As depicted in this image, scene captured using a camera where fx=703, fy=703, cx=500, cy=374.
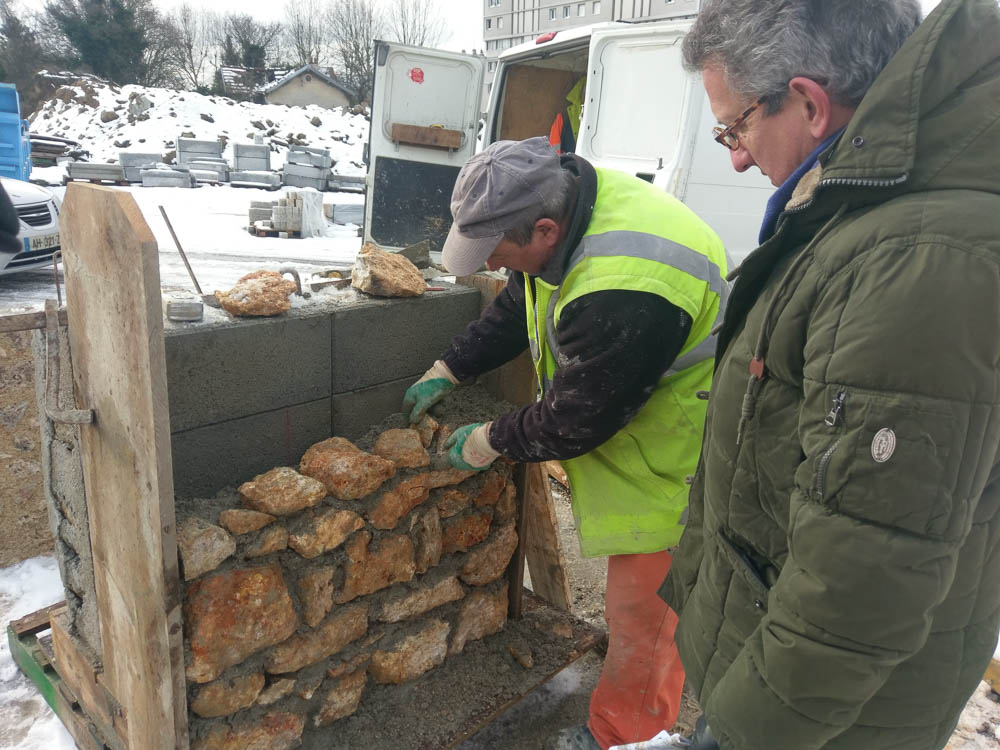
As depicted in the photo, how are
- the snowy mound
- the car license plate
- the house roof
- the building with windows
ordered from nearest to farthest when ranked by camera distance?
the car license plate, the snowy mound, the house roof, the building with windows

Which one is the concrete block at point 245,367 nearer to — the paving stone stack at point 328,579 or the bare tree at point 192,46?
the paving stone stack at point 328,579

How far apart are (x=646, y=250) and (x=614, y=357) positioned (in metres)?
0.30

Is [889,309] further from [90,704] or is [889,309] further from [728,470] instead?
[90,704]

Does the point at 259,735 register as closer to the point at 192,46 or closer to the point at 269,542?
the point at 269,542

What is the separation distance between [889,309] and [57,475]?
2381mm

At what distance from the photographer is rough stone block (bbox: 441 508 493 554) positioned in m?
2.56

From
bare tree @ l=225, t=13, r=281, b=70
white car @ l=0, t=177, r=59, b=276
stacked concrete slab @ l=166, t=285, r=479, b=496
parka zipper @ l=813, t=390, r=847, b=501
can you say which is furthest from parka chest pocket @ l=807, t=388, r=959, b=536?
bare tree @ l=225, t=13, r=281, b=70

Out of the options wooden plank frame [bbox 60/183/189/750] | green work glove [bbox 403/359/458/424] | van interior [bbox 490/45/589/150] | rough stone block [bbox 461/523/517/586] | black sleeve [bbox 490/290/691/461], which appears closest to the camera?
wooden plank frame [bbox 60/183/189/750]

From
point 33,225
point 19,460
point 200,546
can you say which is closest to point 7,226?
point 19,460

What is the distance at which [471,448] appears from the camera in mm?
2311

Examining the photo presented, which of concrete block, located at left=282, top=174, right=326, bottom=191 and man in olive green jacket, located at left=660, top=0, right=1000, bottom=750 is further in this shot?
concrete block, located at left=282, top=174, right=326, bottom=191

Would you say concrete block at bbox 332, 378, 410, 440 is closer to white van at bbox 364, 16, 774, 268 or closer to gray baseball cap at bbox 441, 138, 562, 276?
gray baseball cap at bbox 441, 138, 562, 276

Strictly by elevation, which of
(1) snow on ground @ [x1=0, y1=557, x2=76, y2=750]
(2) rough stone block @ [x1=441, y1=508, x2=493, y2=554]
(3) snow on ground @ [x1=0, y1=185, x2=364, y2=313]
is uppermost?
(2) rough stone block @ [x1=441, y1=508, x2=493, y2=554]

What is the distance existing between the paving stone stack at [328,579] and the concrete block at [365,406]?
0.14 meters
